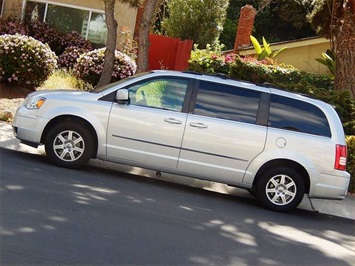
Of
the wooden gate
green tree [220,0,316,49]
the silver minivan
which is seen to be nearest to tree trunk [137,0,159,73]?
the silver minivan

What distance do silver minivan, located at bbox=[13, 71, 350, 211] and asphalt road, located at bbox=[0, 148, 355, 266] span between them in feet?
1.19

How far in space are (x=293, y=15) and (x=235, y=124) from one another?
29.5 m

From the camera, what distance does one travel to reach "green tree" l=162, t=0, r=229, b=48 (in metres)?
29.1

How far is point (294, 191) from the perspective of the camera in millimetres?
8891

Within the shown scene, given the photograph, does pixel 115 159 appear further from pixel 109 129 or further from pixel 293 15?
pixel 293 15

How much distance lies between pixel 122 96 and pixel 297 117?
2571 millimetres

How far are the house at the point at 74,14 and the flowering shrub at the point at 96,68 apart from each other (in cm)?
556

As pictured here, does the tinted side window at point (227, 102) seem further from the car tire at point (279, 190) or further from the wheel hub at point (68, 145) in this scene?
the wheel hub at point (68, 145)

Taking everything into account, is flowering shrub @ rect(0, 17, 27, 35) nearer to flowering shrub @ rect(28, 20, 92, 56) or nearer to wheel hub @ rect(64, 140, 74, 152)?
flowering shrub @ rect(28, 20, 92, 56)

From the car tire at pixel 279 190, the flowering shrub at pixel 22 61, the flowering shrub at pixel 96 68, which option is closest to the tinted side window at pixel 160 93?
the car tire at pixel 279 190

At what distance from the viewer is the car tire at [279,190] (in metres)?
8.85

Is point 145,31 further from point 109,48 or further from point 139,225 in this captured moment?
point 139,225

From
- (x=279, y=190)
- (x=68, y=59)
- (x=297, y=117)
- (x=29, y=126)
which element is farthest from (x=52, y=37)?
(x=279, y=190)

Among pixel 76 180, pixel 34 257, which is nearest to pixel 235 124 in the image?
pixel 76 180
